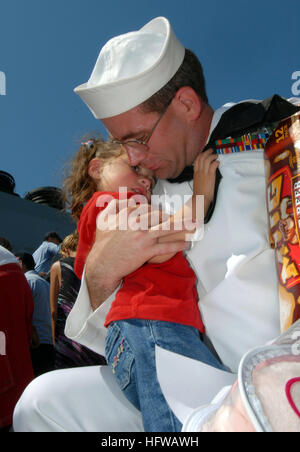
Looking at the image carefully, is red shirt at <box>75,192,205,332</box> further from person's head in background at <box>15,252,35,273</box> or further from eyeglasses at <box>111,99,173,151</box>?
person's head in background at <box>15,252,35,273</box>

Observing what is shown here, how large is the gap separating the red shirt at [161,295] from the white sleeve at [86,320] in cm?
14

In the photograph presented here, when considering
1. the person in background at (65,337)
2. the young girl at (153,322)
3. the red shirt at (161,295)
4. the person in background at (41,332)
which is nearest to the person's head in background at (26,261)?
the person in background at (41,332)

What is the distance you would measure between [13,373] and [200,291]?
4.69ft

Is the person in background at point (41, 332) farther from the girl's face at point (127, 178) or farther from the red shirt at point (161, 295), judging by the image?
the red shirt at point (161, 295)

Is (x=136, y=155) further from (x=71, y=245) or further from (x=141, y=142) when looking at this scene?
(x=71, y=245)

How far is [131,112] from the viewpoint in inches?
67.7

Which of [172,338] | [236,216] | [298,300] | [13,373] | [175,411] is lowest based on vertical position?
[13,373]

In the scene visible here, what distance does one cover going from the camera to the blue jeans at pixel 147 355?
3.58 ft

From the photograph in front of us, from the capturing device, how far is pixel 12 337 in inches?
95.5

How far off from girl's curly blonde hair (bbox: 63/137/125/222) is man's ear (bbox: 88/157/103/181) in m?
0.03

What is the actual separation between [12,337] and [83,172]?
110cm

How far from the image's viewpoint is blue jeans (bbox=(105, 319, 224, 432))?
1.09 meters
